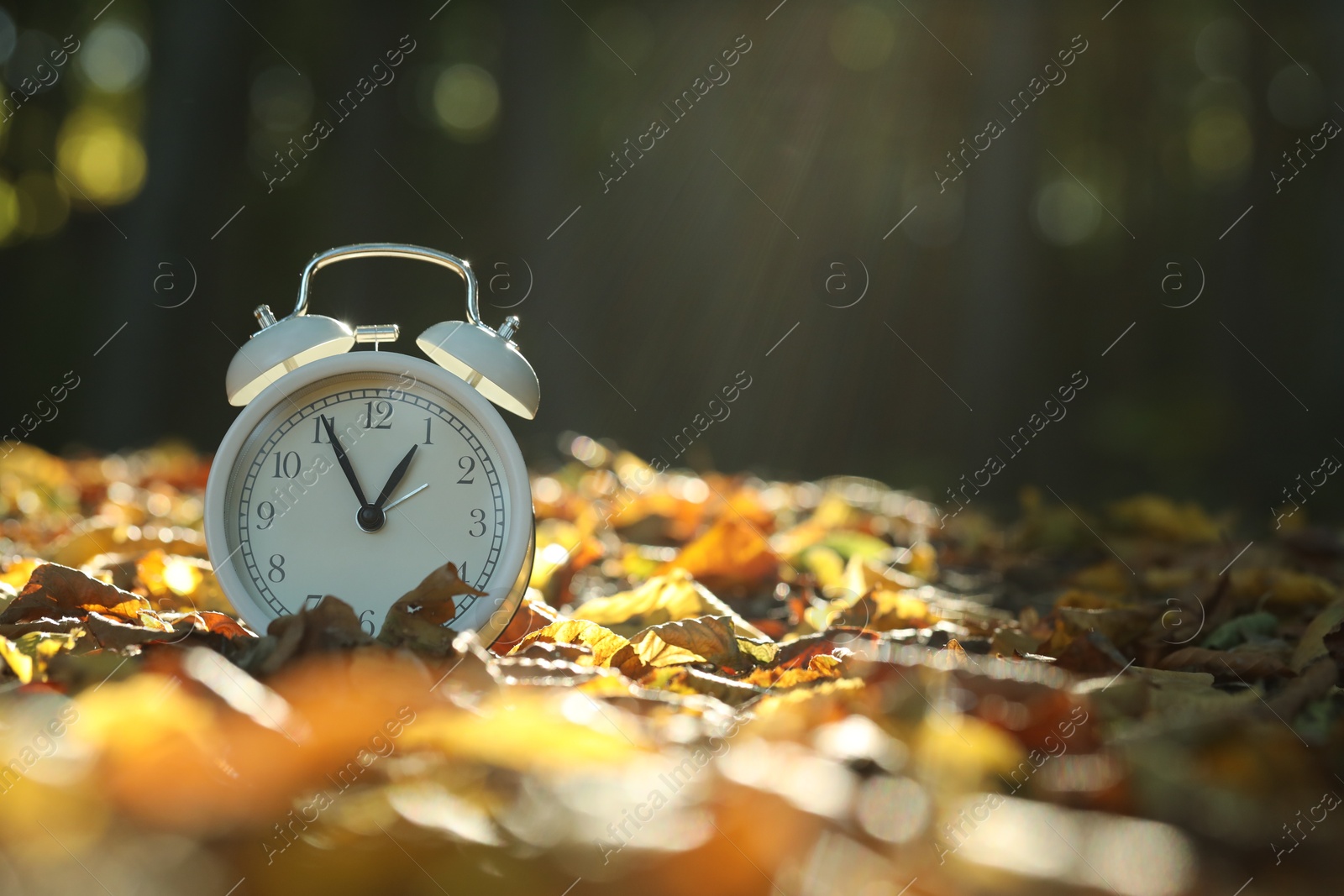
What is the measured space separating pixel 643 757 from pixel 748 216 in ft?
49.6

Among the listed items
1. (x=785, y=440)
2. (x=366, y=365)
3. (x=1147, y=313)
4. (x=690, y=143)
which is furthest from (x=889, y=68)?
(x=366, y=365)

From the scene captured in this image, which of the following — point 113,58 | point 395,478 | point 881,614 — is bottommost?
point 881,614

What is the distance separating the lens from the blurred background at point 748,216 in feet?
36.7

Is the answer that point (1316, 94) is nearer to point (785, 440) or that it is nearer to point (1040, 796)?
point (785, 440)

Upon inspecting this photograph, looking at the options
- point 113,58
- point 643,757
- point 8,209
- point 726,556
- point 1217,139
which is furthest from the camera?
point 1217,139

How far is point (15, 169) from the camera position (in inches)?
619

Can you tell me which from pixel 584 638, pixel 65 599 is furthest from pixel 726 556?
pixel 65 599

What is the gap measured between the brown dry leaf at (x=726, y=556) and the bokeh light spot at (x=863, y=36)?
16291 millimetres

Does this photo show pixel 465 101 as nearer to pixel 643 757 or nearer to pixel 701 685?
pixel 701 685

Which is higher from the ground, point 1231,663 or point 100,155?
point 100,155

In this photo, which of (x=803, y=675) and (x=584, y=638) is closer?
(x=803, y=675)

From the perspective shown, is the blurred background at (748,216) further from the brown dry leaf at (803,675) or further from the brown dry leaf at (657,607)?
the brown dry leaf at (803,675)

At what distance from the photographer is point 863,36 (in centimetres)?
1841

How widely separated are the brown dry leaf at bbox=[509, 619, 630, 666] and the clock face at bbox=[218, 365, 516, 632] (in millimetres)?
159
